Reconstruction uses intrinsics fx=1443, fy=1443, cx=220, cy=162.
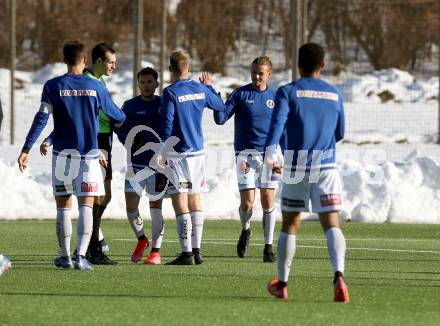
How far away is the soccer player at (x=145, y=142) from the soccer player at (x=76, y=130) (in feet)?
3.34

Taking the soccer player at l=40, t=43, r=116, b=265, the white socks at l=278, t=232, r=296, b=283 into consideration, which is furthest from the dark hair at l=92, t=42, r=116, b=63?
the white socks at l=278, t=232, r=296, b=283

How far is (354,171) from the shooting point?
22688mm

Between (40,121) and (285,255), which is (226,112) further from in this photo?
(285,255)

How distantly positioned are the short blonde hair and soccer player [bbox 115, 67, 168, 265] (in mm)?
376

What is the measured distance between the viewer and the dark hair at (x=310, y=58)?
11.0m

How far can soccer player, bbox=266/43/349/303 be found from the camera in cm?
1092

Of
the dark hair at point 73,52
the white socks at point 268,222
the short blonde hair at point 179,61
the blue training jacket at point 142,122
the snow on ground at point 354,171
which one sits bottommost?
the snow on ground at point 354,171

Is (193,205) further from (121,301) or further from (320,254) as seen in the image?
(121,301)

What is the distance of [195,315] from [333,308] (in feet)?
3.53

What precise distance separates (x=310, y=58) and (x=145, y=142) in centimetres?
369

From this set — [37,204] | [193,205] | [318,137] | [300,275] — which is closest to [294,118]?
[318,137]

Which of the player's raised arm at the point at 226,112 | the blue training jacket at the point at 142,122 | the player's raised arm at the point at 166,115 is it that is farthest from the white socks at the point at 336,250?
the player's raised arm at the point at 226,112

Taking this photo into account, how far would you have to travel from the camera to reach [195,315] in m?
10.1

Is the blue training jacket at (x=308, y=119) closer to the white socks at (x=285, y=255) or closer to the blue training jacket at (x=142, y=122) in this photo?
the white socks at (x=285, y=255)
